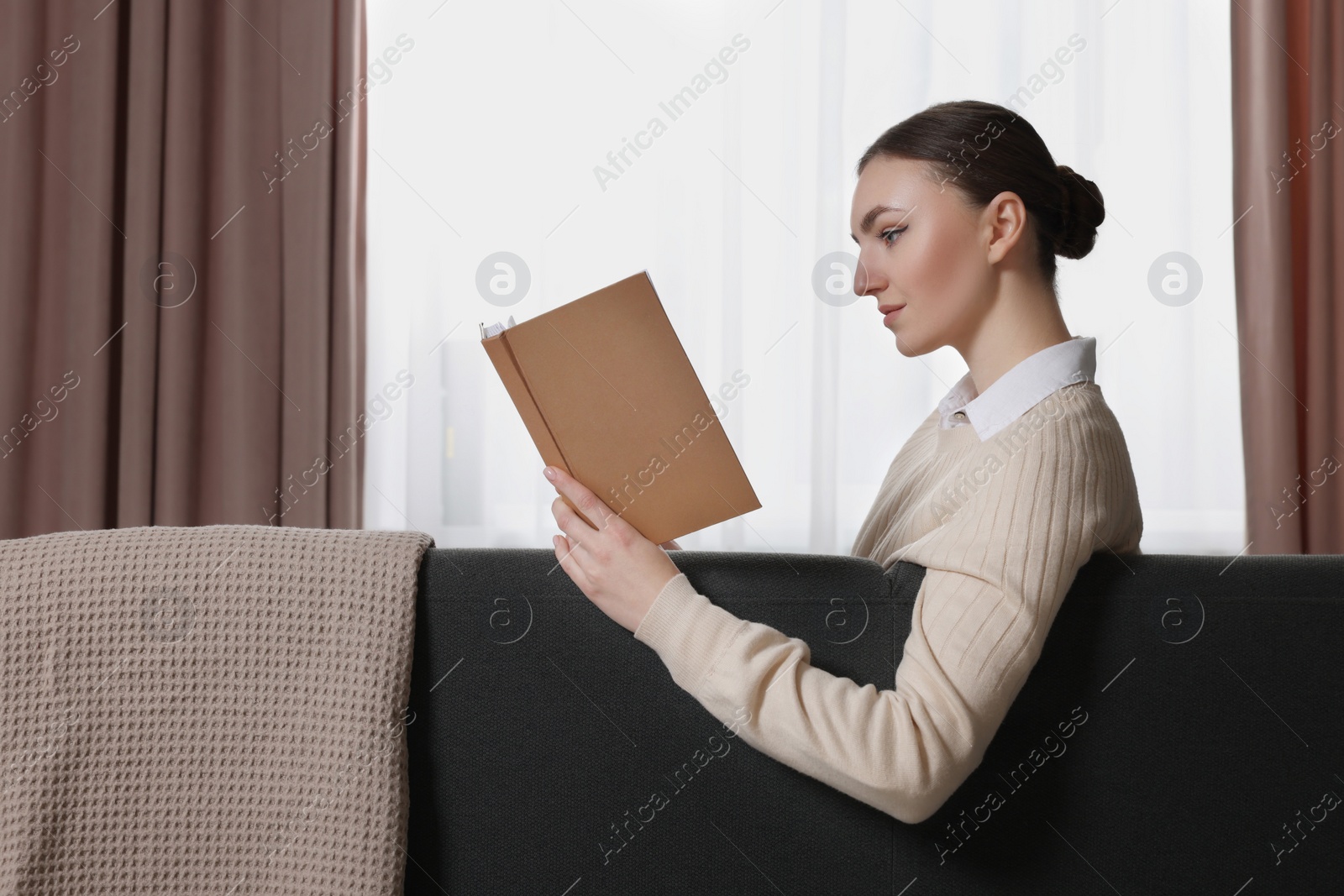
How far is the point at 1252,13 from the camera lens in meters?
2.32

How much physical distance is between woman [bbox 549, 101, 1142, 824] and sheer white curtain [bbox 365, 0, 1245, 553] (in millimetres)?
1228

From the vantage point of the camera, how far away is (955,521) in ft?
2.44

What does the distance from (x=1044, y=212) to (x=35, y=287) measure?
86.4 inches

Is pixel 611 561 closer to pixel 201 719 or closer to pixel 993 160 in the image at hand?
pixel 201 719

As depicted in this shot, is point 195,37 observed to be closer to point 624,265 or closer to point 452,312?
point 452,312

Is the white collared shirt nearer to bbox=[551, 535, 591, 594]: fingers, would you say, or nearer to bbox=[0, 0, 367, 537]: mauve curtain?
bbox=[551, 535, 591, 594]: fingers

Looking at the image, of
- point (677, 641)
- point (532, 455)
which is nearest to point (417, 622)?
point (677, 641)

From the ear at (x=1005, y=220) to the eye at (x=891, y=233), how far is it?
8 cm

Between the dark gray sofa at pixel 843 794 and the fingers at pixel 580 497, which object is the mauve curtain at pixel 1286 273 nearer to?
the dark gray sofa at pixel 843 794

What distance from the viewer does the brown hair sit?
95 cm

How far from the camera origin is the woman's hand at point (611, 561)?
2.30 feet

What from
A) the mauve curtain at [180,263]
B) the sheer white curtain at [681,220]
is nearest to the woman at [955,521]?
the sheer white curtain at [681,220]

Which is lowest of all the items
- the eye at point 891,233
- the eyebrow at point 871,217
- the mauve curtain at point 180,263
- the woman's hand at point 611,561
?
the woman's hand at point 611,561

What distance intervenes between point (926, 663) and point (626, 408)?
30 centimetres
